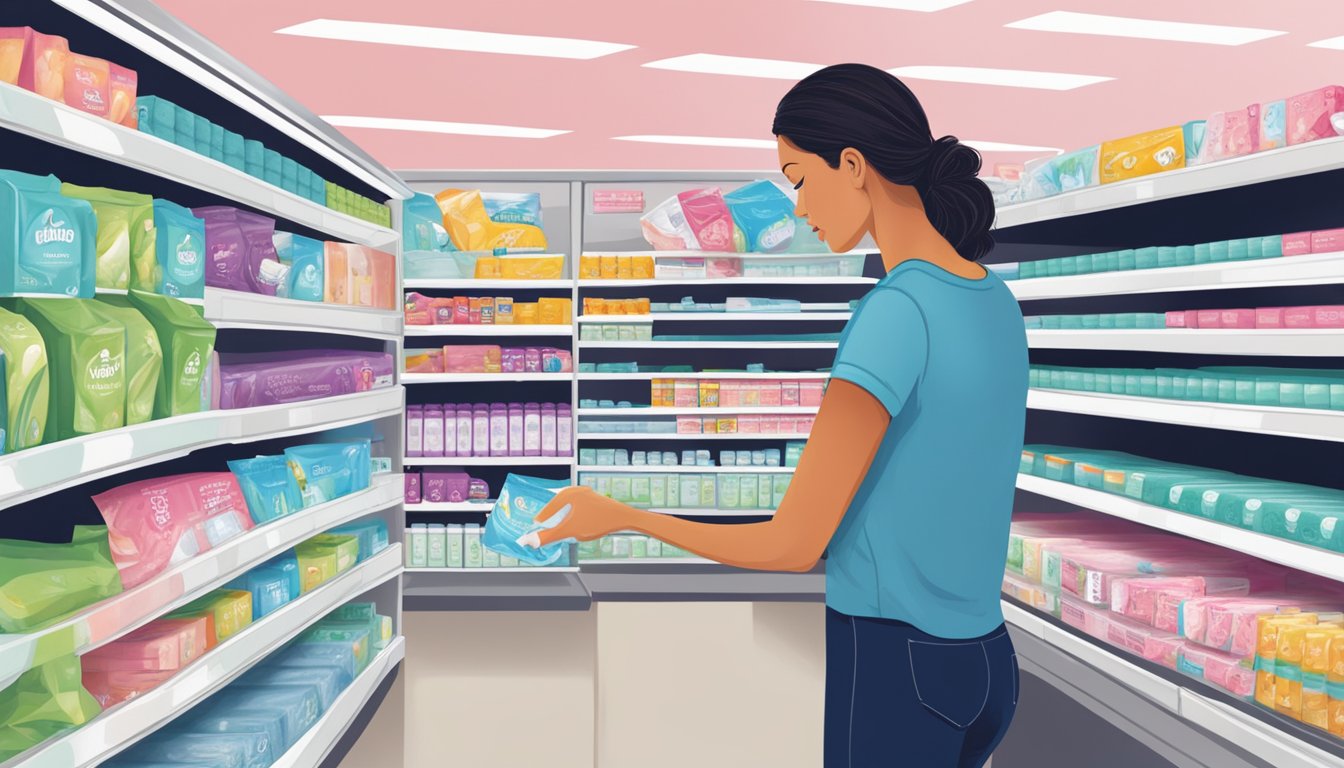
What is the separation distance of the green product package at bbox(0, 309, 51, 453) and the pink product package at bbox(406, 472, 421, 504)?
3.38 meters

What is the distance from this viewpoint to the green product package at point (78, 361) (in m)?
1.31

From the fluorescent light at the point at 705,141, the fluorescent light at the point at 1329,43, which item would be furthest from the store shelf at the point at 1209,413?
the fluorescent light at the point at 705,141

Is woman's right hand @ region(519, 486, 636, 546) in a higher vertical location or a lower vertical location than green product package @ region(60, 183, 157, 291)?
lower

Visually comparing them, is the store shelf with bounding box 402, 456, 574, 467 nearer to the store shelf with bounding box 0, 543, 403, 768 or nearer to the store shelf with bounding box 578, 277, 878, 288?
the store shelf with bounding box 578, 277, 878, 288

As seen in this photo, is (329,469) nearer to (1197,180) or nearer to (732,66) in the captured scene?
(1197,180)

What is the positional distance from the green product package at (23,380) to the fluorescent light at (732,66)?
25.1ft

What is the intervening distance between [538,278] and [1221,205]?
2.90 meters

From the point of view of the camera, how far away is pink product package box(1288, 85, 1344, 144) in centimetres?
182

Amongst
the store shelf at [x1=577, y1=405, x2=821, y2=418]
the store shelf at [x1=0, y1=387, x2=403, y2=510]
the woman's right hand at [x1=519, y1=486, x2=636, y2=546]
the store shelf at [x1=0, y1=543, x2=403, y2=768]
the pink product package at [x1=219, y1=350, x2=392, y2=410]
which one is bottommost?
the store shelf at [x1=0, y1=543, x2=403, y2=768]

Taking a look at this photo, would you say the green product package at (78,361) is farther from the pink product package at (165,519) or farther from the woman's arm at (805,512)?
the woman's arm at (805,512)

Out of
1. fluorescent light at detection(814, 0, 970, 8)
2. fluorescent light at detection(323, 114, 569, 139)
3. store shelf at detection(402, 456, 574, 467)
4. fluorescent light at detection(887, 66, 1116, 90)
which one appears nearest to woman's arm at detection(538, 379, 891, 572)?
store shelf at detection(402, 456, 574, 467)

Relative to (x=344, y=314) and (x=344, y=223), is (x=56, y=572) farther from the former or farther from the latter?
(x=344, y=223)

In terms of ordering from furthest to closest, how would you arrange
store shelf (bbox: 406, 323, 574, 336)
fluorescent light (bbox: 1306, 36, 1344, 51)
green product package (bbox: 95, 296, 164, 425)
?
1. fluorescent light (bbox: 1306, 36, 1344, 51)
2. store shelf (bbox: 406, 323, 574, 336)
3. green product package (bbox: 95, 296, 164, 425)

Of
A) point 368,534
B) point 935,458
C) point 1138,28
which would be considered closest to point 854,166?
point 935,458
